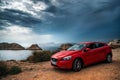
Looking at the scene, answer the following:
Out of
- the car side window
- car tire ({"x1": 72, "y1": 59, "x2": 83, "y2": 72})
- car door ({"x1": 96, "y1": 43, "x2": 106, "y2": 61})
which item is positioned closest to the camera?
car tire ({"x1": 72, "y1": 59, "x2": 83, "y2": 72})

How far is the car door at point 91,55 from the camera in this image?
10122 mm

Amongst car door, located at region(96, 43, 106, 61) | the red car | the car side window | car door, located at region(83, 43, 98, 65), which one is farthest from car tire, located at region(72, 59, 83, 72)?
car door, located at region(96, 43, 106, 61)

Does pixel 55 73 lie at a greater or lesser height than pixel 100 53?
lesser

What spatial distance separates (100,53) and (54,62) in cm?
366

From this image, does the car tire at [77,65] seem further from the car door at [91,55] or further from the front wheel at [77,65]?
the car door at [91,55]

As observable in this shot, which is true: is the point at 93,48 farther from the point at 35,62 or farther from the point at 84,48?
the point at 35,62

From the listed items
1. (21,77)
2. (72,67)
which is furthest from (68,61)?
(21,77)

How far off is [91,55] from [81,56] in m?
1.04

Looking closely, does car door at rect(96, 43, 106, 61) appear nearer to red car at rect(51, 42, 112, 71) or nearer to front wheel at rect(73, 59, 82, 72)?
red car at rect(51, 42, 112, 71)

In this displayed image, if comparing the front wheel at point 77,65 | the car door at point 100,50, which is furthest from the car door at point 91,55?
the front wheel at point 77,65

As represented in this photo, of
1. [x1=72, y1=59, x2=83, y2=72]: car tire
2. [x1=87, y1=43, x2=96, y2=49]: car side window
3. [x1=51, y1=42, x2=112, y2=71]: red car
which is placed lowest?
[x1=72, y1=59, x2=83, y2=72]: car tire

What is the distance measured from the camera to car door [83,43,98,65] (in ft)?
33.2

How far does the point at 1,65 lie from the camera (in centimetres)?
1009

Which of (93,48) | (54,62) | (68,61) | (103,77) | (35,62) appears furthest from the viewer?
(35,62)
